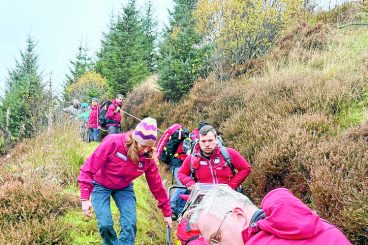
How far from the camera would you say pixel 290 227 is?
202 cm

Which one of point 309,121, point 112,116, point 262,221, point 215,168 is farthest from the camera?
point 112,116

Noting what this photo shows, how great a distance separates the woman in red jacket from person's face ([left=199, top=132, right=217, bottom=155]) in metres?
0.95

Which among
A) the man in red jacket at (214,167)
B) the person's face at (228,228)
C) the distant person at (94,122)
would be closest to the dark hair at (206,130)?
the man in red jacket at (214,167)

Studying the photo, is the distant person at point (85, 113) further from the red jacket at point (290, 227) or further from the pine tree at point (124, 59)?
the red jacket at point (290, 227)

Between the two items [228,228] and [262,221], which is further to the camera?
[228,228]

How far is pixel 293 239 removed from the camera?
79.0 inches

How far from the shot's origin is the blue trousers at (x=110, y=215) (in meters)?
5.08

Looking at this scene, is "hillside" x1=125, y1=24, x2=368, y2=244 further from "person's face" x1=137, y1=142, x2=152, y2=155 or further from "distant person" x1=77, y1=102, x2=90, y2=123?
"distant person" x1=77, y1=102, x2=90, y2=123

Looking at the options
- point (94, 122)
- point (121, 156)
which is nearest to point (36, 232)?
point (121, 156)

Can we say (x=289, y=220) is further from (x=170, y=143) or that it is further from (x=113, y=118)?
(x=113, y=118)

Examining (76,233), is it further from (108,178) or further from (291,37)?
(291,37)

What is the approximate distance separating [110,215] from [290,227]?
11.7ft

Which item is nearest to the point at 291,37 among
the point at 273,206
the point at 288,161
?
the point at 288,161

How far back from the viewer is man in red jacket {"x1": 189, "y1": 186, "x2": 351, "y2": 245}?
1.99m
